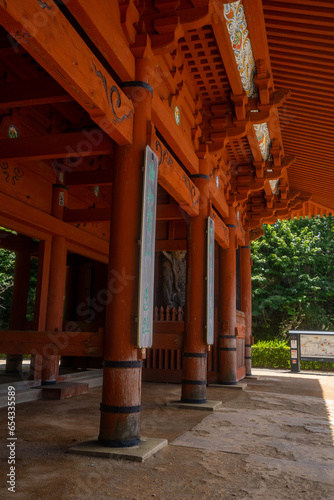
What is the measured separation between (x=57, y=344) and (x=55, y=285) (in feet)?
10.5

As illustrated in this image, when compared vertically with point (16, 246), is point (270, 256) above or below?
above

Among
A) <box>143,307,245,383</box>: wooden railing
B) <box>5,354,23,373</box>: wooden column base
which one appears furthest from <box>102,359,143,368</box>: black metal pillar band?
<box>5,354,23,373</box>: wooden column base

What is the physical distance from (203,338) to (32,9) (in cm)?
442

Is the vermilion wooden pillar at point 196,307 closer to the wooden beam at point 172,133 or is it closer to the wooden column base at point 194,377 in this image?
the wooden column base at point 194,377

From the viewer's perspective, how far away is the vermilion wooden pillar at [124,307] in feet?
11.3

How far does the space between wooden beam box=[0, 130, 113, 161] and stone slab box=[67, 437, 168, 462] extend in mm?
2614

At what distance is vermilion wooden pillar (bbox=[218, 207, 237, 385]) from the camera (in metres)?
8.45

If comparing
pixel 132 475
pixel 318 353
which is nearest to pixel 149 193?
pixel 132 475

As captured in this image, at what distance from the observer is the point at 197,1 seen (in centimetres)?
382

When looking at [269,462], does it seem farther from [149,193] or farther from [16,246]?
[16,246]

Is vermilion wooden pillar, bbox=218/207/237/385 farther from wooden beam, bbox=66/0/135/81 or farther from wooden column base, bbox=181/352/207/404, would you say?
wooden beam, bbox=66/0/135/81

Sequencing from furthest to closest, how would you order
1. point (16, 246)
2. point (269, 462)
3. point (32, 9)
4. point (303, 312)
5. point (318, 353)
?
point (303, 312)
point (318, 353)
point (16, 246)
point (269, 462)
point (32, 9)

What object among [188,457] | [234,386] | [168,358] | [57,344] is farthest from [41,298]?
[188,457]

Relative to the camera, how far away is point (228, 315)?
28.0ft
